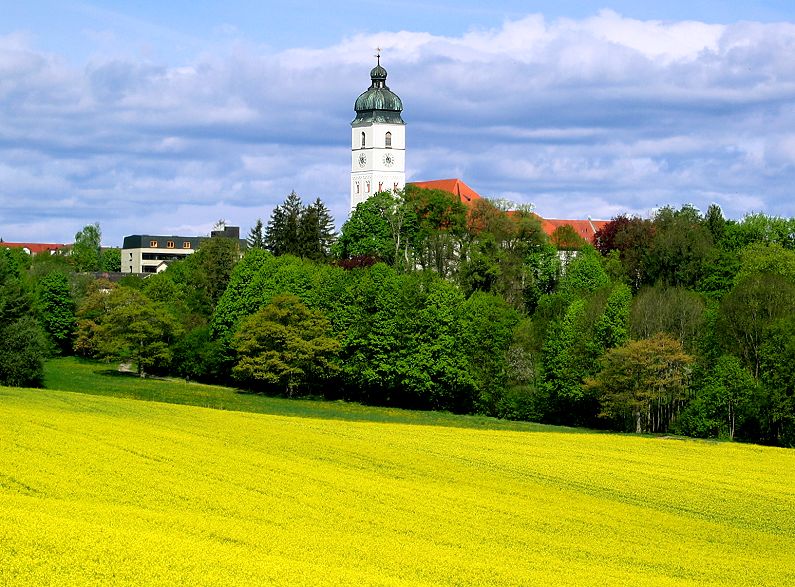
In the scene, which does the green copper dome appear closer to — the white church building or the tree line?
the white church building

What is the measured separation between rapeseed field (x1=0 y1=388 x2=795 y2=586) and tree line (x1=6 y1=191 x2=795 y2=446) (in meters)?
24.5

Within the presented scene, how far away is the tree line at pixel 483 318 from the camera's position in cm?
8600

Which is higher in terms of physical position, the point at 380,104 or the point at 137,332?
the point at 380,104

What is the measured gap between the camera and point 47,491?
114ft

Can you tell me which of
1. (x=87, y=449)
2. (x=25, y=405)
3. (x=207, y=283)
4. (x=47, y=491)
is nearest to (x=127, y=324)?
(x=207, y=283)

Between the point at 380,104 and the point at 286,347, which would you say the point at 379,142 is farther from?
the point at 286,347

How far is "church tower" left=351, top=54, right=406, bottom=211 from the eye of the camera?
191000 millimetres

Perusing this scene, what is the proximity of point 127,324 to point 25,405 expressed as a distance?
189 ft

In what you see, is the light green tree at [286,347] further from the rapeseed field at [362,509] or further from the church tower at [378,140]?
the church tower at [378,140]

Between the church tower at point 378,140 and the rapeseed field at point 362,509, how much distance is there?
133 meters

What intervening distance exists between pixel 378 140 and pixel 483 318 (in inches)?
3597

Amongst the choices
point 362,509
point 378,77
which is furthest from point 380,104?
point 362,509

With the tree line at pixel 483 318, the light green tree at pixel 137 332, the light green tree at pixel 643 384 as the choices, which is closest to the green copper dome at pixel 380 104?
the tree line at pixel 483 318

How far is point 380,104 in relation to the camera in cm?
19112
